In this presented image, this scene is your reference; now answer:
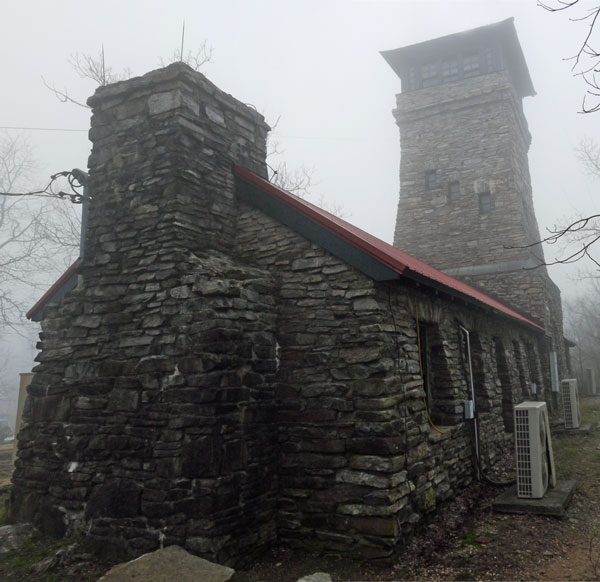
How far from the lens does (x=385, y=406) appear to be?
5711 millimetres

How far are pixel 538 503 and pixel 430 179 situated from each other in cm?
1370

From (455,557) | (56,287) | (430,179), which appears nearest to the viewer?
(455,557)

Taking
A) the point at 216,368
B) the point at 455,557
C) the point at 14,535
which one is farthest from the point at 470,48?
the point at 14,535

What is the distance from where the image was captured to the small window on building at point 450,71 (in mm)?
18797

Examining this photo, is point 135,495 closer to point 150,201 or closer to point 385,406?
point 385,406

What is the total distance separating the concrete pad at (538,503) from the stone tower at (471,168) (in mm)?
9866

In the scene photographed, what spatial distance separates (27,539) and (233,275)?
3.81 m

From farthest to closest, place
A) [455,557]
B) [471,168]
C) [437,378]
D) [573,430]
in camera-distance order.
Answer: [471,168] → [573,430] → [437,378] → [455,557]

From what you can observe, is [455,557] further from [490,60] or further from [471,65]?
[471,65]

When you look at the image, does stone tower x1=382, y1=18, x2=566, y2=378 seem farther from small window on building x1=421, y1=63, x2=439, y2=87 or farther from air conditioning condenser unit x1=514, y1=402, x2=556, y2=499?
air conditioning condenser unit x1=514, y1=402, x2=556, y2=499

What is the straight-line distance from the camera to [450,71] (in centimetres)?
1891

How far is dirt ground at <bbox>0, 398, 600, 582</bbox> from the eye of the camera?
5176 millimetres

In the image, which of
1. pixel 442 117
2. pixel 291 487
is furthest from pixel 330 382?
pixel 442 117

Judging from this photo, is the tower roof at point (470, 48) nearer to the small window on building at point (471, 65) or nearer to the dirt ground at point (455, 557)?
the small window on building at point (471, 65)
